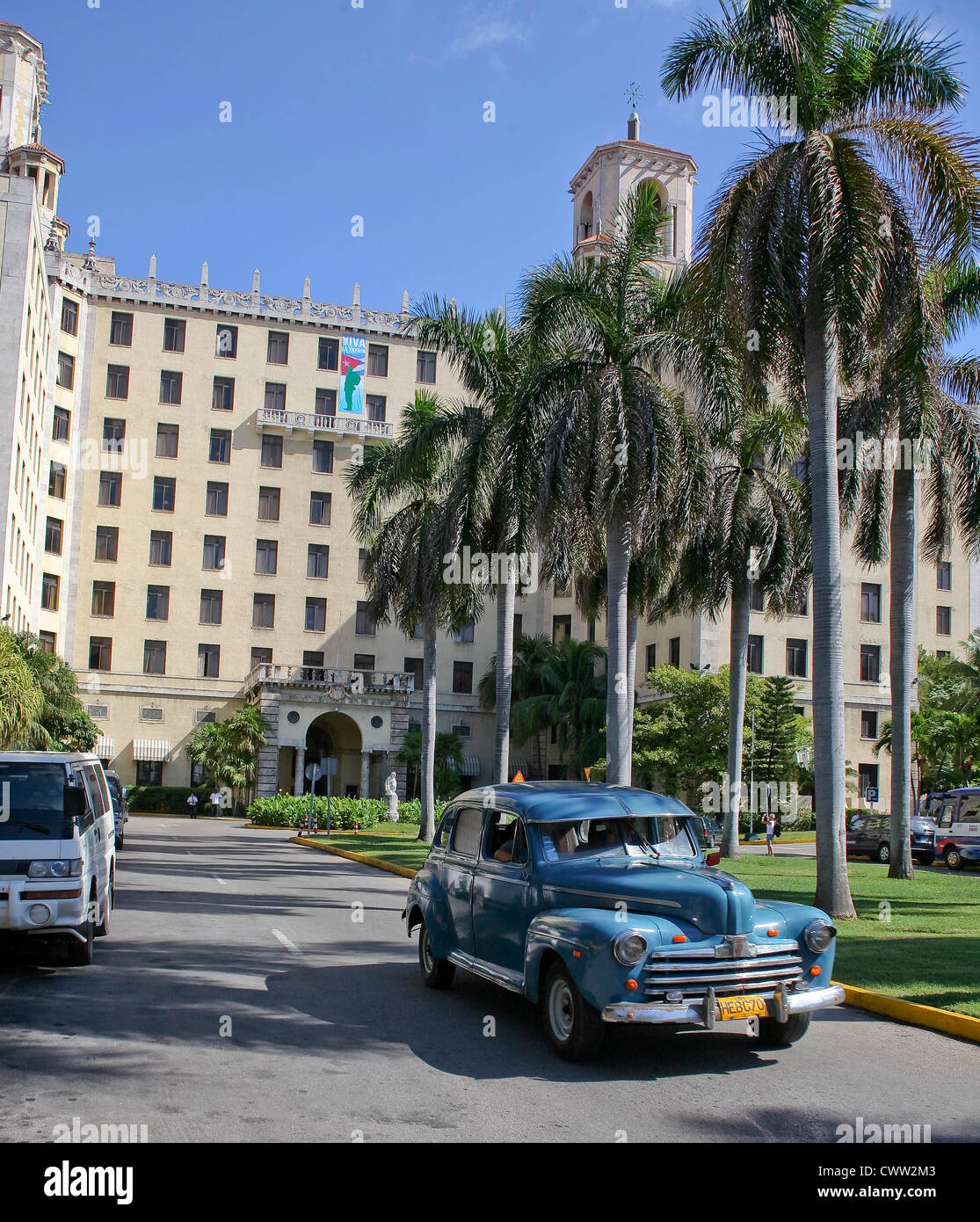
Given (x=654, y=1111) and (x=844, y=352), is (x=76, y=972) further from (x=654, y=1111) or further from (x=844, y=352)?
(x=844, y=352)

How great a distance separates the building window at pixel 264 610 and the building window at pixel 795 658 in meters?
27.6

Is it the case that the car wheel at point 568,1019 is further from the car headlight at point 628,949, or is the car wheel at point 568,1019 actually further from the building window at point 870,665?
the building window at point 870,665

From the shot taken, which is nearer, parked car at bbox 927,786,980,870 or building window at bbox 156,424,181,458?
parked car at bbox 927,786,980,870

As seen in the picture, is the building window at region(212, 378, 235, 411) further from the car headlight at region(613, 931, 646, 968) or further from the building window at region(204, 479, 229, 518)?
the car headlight at region(613, 931, 646, 968)

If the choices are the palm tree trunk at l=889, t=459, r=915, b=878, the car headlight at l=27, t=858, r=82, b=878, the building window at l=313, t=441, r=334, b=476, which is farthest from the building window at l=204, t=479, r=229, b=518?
the car headlight at l=27, t=858, r=82, b=878

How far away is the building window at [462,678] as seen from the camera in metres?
65.3

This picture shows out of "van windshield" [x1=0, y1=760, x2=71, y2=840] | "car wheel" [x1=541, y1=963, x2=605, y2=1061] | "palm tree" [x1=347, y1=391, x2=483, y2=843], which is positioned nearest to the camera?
"car wheel" [x1=541, y1=963, x2=605, y2=1061]

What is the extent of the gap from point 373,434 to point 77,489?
1647 cm

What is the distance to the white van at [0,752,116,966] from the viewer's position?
9.67 meters

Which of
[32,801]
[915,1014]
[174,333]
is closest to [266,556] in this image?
[174,333]

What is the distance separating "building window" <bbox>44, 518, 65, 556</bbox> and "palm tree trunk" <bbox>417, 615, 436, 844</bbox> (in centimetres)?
3111

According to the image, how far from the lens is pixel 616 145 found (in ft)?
200

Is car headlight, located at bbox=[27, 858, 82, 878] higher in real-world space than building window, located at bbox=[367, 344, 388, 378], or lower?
lower

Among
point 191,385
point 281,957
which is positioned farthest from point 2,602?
point 281,957
